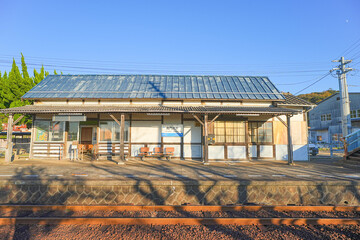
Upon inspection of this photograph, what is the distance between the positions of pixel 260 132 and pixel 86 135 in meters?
11.8

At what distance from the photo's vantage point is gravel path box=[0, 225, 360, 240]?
11.9 ft

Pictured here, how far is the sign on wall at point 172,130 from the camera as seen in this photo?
11016 millimetres

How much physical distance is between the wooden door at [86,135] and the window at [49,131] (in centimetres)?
154

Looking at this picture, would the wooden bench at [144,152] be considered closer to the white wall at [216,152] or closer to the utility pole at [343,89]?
the white wall at [216,152]

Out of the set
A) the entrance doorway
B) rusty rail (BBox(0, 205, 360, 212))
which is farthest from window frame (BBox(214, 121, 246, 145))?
the entrance doorway

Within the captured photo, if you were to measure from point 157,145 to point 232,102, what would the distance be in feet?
18.3

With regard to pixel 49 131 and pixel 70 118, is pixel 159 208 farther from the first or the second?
pixel 49 131

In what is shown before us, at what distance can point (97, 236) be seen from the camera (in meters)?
3.61

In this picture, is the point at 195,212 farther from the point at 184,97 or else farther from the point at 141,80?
the point at 141,80

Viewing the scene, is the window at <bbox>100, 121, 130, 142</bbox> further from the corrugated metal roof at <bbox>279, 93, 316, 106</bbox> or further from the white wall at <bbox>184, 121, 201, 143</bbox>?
the corrugated metal roof at <bbox>279, 93, 316, 106</bbox>

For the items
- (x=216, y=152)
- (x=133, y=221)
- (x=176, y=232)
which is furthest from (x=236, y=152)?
(x=133, y=221)

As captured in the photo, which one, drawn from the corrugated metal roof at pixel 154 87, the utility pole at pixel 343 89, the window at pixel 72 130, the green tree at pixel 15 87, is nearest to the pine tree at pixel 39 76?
the green tree at pixel 15 87

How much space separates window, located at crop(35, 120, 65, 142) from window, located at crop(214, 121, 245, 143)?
9605mm

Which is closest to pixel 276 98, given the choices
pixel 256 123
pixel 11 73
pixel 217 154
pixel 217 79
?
pixel 256 123
